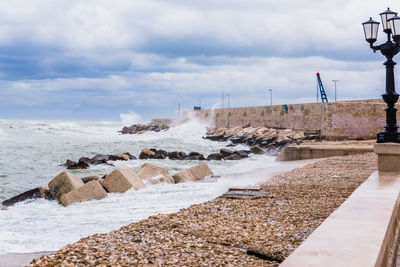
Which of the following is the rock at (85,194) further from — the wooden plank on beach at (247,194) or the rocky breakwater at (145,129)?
the rocky breakwater at (145,129)

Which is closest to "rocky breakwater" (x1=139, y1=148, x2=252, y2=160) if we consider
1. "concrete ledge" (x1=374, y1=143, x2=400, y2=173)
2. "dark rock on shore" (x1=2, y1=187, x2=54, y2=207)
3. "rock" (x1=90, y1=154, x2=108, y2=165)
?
"rock" (x1=90, y1=154, x2=108, y2=165)

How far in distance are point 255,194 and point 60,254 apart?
3.94 metres

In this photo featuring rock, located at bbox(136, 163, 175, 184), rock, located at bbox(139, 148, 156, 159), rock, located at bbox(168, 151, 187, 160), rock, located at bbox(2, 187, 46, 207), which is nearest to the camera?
rock, located at bbox(2, 187, 46, 207)

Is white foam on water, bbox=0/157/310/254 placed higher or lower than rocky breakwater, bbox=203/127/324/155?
lower

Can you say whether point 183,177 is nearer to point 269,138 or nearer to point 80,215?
point 80,215

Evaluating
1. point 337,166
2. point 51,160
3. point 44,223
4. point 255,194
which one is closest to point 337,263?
point 255,194

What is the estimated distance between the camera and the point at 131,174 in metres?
10.1

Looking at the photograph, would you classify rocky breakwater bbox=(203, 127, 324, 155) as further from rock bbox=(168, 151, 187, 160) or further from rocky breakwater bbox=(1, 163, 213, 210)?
rocky breakwater bbox=(1, 163, 213, 210)

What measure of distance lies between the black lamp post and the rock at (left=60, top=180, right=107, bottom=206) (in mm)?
5817

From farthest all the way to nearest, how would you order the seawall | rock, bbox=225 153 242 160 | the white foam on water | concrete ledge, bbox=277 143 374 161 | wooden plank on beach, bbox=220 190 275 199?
1. the seawall
2. rock, bbox=225 153 242 160
3. concrete ledge, bbox=277 143 374 161
4. wooden plank on beach, bbox=220 190 275 199
5. the white foam on water

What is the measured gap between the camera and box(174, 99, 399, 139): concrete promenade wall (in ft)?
72.3

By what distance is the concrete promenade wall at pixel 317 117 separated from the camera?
22031mm

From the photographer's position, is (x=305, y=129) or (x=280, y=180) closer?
(x=280, y=180)

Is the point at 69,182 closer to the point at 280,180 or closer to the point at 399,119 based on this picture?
the point at 280,180
